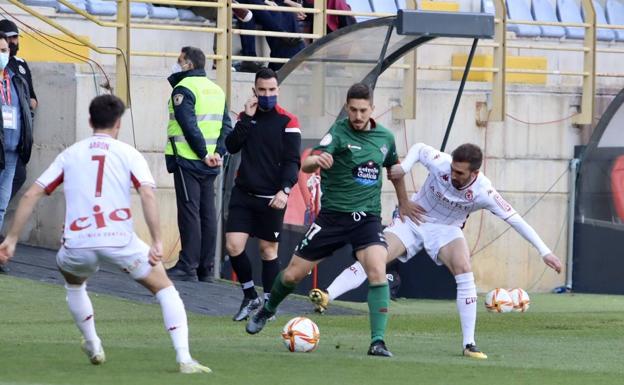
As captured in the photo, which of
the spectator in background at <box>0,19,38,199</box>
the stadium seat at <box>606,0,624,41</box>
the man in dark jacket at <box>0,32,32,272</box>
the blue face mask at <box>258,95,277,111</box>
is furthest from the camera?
the stadium seat at <box>606,0,624,41</box>

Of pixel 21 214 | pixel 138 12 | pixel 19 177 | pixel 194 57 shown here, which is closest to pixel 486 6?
pixel 138 12

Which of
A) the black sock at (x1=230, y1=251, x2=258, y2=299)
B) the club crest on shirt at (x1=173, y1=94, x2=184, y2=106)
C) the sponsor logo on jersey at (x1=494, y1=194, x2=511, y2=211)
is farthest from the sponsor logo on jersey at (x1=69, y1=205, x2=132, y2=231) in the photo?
the club crest on shirt at (x1=173, y1=94, x2=184, y2=106)

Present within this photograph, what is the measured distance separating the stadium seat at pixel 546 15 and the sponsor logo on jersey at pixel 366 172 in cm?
1344

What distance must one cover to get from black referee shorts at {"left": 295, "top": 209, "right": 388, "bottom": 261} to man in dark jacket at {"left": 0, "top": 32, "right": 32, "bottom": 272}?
167 inches

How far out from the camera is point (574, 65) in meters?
23.3

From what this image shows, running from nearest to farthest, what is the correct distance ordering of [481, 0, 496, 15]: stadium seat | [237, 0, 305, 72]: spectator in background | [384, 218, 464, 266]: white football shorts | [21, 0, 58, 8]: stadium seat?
1. [384, 218, 464, 266]: white football shorts
2. [21, 0, 58, 8]: stadium seat
3. [237, 0, 305, 72]: spectator in background
4. [481, 0, 496, 15]: stadium seat

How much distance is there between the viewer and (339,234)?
414 inches

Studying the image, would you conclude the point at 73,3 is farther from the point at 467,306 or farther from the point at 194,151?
the point at 467,306

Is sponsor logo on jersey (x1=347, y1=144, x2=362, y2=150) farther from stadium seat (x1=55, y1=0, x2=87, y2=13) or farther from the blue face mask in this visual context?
stadium seat (x1=55, y1=0, x2=87, y2=13)

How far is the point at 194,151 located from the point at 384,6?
25.8 ft

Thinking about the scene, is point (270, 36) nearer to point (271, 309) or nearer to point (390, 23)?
point (390, 23)

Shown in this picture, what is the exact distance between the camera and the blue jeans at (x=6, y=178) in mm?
13836

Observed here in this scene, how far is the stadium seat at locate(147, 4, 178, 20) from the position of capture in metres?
19.1

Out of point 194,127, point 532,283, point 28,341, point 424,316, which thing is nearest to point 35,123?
point 194,127
